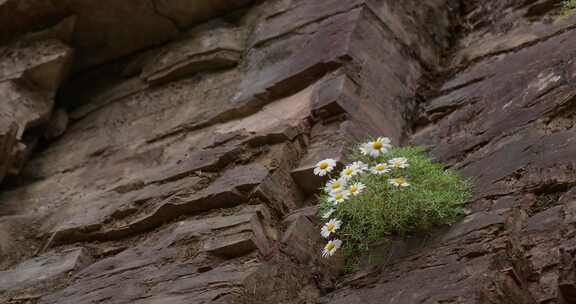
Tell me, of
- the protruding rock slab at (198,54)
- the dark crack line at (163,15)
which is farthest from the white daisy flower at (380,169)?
the dark crack line at (163,15)

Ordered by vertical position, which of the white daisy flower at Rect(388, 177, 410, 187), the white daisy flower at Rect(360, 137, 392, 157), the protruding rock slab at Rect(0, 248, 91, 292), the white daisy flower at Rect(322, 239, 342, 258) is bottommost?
the white daisy flower at Rect(322, 239, 342, 258)

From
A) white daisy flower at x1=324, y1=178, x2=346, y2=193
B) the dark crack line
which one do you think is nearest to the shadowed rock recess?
the dark crack line

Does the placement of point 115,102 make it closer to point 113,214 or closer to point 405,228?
point 113,214

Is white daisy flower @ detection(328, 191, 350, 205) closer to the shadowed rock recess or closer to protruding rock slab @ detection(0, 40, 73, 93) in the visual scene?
the shadowed rock recess

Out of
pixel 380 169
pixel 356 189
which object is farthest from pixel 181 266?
pixel 380 169

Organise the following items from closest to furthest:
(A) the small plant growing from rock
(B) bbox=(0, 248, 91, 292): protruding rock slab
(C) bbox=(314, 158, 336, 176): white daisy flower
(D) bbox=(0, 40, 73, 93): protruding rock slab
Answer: (A) the small plant growing from rock
(C) bbox=(314, 158, 336, 176): white daisy flower
(B) bbox=(0, 248, 91, 292): protruding rock slab
(D) bbox=(0, 40, 73, 93): protruding rock slab

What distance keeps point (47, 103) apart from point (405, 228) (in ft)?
8.72

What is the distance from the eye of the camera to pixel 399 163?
3.03 m

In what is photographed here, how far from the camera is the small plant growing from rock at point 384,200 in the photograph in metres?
2.91

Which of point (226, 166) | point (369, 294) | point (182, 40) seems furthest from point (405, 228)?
point (182, 40)

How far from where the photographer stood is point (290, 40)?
4367 mm

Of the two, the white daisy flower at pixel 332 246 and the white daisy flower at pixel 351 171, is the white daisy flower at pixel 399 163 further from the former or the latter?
the white daisy flower at pixel 332 246

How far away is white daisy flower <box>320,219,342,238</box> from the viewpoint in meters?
2.98

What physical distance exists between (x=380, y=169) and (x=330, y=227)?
11.2 inches
